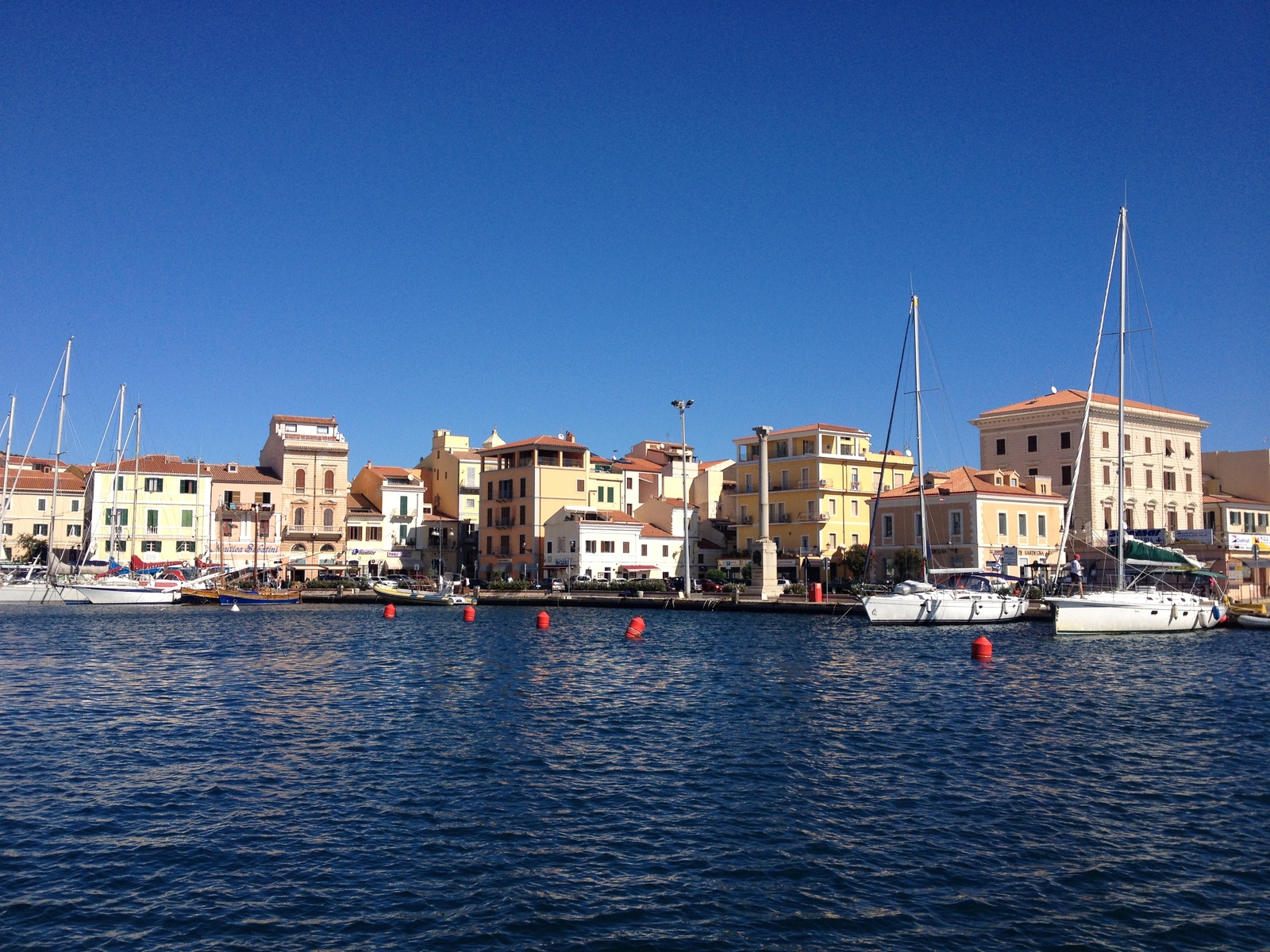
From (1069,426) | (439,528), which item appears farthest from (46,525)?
(1069,426)

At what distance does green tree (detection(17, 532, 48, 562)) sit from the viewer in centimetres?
7281

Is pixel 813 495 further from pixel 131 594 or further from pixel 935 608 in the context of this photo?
pixel 131 594

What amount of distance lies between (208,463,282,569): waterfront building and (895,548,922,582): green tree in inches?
1717

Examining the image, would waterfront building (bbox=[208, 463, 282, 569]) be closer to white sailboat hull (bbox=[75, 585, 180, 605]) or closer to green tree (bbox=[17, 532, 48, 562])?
green tree (bbox=[17, 532, 48, 562])

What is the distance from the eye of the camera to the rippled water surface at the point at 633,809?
10570 mm

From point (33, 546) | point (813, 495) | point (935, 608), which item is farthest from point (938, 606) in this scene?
point (33, 546)

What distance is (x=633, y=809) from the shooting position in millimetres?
14641

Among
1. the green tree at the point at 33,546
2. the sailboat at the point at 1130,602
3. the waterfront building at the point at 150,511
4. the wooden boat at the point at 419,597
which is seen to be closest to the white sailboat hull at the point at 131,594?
the waterfront building at the point at 150,511

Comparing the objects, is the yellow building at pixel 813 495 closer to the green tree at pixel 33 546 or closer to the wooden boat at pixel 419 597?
the wooden boat at pixel 419 597

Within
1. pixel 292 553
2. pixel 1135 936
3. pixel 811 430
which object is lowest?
pixel 1135 936

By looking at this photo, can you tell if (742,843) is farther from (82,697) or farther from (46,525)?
(46,525)

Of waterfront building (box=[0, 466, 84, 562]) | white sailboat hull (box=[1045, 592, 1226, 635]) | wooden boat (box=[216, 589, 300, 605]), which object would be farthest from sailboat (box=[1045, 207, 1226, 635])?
waterfront building (box=[0, 466, 84, 562])

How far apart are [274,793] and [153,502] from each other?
65501mm

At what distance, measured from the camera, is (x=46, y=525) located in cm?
7431
